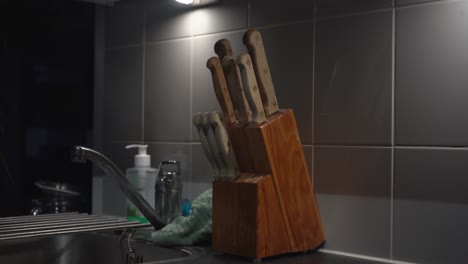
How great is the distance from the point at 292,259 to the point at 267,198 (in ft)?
0.39

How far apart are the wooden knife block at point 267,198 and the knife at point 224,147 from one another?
0.01 metres

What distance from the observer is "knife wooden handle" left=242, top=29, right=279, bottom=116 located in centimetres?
101

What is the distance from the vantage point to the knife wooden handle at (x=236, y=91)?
0.97 metres

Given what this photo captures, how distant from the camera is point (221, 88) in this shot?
1021 millimetres

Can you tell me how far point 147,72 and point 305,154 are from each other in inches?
20.5

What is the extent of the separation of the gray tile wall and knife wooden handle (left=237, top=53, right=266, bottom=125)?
0.52 feet

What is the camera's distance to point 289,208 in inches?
39.8

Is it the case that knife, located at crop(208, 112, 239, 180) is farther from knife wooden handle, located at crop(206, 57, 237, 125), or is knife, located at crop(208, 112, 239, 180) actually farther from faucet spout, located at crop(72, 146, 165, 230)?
faucet spout, located at crop(72, 146, 165, 230)

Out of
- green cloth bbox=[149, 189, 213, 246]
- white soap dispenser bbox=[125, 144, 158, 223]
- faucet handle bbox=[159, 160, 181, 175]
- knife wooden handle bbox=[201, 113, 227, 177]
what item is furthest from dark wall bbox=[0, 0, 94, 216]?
knife wooden handle bbox=[201, 113, 227, 177]

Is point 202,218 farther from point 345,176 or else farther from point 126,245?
point 345,176

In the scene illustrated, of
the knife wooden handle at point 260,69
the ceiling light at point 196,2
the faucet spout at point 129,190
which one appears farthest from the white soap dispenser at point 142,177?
the knife wooden handle at point 260,69

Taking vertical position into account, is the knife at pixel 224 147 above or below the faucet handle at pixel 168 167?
above

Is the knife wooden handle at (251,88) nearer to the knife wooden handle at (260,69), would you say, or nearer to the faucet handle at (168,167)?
the knife wooden handle at (260,69)

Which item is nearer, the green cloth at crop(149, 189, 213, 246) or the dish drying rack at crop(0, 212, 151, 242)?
the dish drying rack at crop(0, 212, 151, 242)
